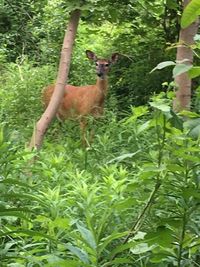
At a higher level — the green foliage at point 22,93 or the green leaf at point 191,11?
the green leaf at point 191,11

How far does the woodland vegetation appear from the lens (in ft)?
7.57

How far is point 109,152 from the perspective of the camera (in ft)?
20.1

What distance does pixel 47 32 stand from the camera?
12844mm

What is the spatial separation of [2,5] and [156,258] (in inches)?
520

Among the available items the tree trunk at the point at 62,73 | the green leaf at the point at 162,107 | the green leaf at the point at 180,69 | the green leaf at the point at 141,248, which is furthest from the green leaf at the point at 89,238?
the tree trunk at the point at 62,73

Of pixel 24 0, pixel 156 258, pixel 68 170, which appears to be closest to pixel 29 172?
pixel 68 170

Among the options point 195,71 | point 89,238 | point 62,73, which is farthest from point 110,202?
point 62,73

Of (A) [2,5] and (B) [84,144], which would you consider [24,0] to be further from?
(B) [84,144]

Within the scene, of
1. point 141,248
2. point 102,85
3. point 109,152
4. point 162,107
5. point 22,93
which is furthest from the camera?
point 102,85

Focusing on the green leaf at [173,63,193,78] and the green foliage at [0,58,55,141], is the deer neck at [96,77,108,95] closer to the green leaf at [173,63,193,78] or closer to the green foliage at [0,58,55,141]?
the green foliage at [0,58,55,141]

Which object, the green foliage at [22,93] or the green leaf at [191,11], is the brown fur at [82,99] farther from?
the green leaf at [191,11]

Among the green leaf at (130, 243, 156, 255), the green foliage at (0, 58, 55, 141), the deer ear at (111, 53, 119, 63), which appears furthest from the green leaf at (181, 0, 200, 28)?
the deer ear at (111, 53, 119, 63)

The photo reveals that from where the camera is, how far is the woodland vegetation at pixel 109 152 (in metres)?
2.31

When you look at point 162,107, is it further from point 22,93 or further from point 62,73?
point 22,93
